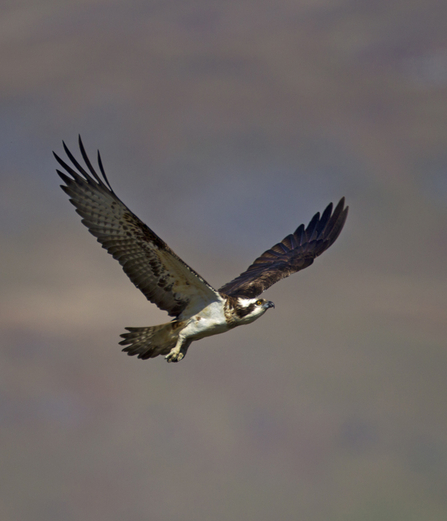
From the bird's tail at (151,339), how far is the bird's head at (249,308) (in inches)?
43.8

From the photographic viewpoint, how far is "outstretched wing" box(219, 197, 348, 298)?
A: 1680 cm

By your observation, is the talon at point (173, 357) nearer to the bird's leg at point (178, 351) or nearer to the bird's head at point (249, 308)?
the bird's leg at point (178, 351)

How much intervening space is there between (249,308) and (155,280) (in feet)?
5.83

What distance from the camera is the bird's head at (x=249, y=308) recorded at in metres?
13.3

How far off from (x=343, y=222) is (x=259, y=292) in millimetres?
5230

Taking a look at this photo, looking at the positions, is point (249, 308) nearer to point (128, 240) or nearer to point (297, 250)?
point (128, 240)

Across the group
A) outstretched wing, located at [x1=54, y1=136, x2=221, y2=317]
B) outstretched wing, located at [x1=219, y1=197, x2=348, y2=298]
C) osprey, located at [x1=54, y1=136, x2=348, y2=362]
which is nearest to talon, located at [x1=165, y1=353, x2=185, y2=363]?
osprey, located at [x1=54, y1=136, x2=348, y2=362]

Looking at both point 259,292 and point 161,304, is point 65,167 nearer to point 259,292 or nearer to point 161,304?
point 161,304

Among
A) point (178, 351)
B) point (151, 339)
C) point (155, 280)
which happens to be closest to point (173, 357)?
point (178, 351)

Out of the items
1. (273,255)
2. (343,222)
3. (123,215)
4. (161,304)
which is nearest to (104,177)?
(123,215)

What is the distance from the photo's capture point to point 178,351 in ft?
44.4

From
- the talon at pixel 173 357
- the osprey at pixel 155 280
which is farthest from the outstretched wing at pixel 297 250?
the talon at pixel 173 357

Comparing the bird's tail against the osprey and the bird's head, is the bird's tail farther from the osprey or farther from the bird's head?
the bird's head

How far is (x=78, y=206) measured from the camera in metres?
12.9
